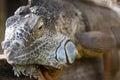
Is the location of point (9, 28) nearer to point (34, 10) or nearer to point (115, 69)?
point (34, 10)

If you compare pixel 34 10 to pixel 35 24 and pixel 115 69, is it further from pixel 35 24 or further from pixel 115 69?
pixel 115 69

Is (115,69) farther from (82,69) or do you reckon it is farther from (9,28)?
(9,28)

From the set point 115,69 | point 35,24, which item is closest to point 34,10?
point 35,24
